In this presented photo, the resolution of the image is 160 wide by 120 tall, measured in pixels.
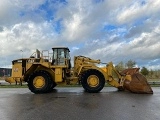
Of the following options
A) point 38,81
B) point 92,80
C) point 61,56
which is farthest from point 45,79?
point 92,80

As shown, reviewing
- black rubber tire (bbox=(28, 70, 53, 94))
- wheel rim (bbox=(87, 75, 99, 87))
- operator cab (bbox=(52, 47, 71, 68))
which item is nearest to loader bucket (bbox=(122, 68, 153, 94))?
wheel rim (bbox=(87, 75, 99, 87))

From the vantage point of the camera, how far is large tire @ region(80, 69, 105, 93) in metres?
17.9

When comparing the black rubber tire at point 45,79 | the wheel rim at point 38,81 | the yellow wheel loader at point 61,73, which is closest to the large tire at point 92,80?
the yellow wheel loader at point 61,73

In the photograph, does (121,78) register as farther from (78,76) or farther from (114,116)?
(114,116)

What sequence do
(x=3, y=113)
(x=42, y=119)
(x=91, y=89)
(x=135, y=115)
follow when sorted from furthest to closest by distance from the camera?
(x=91, y=89), (x=3, y=113), (x=135, y=115), (x=42, y=119)

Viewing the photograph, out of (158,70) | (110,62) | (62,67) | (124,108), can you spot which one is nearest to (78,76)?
(62,67)

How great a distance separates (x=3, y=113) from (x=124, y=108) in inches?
171

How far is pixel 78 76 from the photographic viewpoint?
1848 cm

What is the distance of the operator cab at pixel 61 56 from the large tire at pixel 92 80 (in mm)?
1556

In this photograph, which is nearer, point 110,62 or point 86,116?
point 86,116

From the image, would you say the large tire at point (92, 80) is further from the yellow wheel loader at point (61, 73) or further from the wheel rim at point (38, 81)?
the wheel rim at point (38, 81)

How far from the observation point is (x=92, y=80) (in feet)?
59.2

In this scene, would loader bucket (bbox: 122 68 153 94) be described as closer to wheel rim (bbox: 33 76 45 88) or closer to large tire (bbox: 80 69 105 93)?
large tire (bbox: 80 69 105 93)

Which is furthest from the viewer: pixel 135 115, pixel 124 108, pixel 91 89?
pixel 91 89
